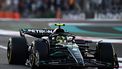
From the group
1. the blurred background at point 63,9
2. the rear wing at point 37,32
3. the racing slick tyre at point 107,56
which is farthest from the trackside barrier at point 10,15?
the racing slick tyre at point 107,56

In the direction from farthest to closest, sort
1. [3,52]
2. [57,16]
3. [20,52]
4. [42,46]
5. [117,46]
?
[57,16] < [117,46] < [3,52] < [20,52] < [42,46]

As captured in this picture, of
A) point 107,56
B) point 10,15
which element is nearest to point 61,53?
point 107,56

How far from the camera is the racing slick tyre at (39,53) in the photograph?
10.2 meters

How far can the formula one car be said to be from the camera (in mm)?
A: 10023

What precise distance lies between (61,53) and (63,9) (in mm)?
31586

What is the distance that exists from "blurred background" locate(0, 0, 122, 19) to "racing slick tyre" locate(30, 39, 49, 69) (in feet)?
92.1

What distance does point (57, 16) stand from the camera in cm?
4244

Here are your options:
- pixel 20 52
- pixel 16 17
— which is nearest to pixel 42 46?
pixel 20 52

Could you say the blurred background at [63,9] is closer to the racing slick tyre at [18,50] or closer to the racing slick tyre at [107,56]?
the racing slick tyre at [18,50]

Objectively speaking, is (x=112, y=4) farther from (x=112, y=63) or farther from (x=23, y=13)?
(x=112, y=63)

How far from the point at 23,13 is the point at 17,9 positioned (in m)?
0.84

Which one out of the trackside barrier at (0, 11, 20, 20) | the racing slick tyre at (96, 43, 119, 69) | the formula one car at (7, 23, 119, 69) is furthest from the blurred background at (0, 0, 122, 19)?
the racing slick tyre at (96, 43, 119, 69)

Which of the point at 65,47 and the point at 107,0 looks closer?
the point at 65,47

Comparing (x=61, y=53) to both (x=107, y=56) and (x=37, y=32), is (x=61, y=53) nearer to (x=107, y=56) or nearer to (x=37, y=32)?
(x=107, y=56)
